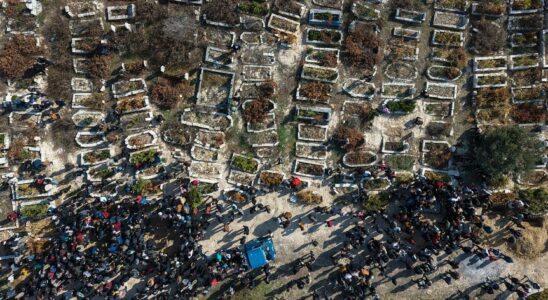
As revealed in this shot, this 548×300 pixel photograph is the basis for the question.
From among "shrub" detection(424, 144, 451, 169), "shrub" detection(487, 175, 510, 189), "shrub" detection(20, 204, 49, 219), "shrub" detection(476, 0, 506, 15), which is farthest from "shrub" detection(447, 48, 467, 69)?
"shrub" detection(20, 204, 49, 219)

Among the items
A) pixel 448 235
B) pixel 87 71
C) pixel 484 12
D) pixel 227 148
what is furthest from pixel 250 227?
pixel 484 12

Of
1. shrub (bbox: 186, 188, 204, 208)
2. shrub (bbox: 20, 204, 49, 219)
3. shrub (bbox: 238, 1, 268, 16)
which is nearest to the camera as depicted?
shrub (bbox: 186, 188, 204, 208)

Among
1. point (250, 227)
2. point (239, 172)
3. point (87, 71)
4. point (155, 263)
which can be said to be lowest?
point (155, 263)

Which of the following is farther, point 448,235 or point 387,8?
point 387,8

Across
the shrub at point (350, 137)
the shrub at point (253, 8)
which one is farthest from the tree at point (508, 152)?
the shrub at point (253, 8)

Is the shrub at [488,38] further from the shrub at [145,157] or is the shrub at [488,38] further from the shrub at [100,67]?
the shrub at [100,67]

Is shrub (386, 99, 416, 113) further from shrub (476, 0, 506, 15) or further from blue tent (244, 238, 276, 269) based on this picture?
blue tent (244, 238, 276, 269)

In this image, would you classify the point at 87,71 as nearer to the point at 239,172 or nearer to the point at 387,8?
the point at 239,172
